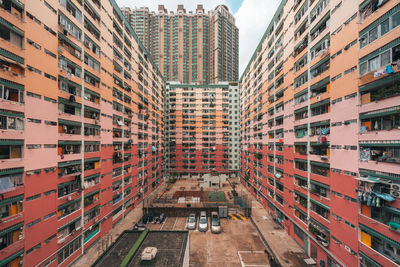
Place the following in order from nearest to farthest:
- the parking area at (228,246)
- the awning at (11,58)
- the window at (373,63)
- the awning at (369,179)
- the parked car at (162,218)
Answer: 1. the awning at (369,179)
2. the awning at (11,58)
3. the window at (373,63)
4. the parking area at (228,246)
5. the parked car at (162,218)

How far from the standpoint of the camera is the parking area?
2564 centimetres

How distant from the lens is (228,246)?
1156 inches

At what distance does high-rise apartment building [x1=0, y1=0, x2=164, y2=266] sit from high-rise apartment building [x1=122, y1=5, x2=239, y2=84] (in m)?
76.5

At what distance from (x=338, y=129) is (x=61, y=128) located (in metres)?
36.8

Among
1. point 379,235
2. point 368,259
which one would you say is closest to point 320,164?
point 379,235

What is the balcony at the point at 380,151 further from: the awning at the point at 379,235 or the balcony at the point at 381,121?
the awning at the point at 379,235

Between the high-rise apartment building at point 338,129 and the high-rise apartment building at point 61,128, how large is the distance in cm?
3508

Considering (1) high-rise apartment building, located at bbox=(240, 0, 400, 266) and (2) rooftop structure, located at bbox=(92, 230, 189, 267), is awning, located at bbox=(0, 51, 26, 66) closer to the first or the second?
(2) rooftop structure, located at bbox=(92, 230, 189, 267)

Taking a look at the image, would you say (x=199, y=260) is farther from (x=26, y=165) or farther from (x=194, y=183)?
(x=194, y=183)

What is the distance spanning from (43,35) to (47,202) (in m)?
20.6

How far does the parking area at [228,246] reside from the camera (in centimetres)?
2564

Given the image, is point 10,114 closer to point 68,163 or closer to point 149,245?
point 68,163

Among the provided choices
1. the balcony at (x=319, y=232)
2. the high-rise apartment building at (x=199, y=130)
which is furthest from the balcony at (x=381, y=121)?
the high-rise apartment building at (x=199, y=130)

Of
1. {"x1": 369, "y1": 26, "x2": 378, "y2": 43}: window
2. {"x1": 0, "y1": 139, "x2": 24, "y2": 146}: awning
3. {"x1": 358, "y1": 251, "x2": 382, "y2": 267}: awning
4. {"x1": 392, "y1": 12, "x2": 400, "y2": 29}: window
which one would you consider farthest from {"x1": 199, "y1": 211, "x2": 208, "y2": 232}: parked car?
{"x1": 392, "y1": 12, "x2": 400, "y2": 29}: window
